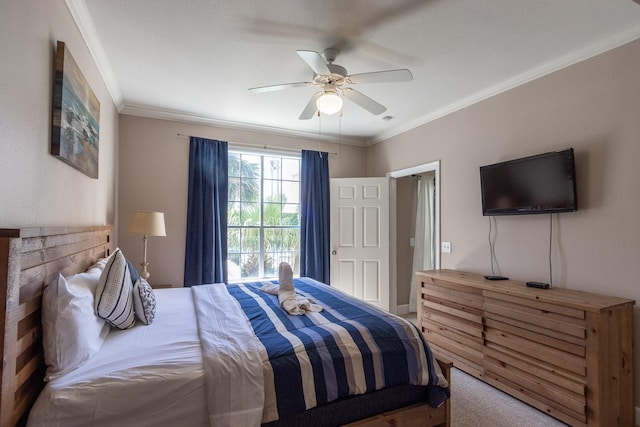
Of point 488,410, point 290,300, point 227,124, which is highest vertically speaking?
point 227,124

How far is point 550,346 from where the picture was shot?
2137mm

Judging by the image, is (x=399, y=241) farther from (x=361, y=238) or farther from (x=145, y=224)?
(x=145, y=224)

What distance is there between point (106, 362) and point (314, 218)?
125 inches

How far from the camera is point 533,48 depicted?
90.7 inches

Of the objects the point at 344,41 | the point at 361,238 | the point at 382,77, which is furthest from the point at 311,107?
the point at 361,238

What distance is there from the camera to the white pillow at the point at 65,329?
4.26ft

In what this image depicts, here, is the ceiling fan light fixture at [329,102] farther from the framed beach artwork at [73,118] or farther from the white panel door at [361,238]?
the white panel door at [361,238]

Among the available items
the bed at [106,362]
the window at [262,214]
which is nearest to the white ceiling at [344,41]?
the window at [262,214]

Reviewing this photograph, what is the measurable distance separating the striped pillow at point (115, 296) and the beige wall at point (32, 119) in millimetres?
383

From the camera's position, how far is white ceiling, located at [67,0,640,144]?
6.23 ft

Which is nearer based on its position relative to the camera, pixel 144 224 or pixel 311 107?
pixel 311 107

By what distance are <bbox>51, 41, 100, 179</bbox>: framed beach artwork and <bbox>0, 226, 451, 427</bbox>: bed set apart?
0.47 metres

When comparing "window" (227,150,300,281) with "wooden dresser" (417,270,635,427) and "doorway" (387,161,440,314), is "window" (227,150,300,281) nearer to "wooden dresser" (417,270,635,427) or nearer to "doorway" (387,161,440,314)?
"doorway" (387,161,440,314)

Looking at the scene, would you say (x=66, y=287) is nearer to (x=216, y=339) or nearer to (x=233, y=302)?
(x=216, y=339)
